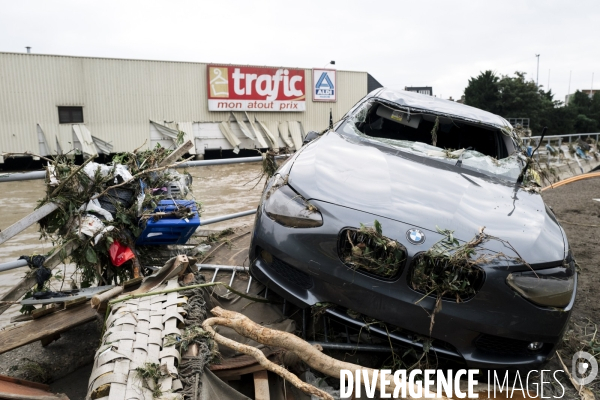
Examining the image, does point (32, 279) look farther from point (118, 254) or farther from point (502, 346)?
point (502, 346)

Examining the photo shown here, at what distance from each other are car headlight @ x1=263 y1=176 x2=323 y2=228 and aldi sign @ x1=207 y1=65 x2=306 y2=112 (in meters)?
24.1

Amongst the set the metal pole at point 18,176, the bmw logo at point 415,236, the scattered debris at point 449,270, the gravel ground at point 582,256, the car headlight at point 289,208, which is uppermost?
the metal pole at point 18,176

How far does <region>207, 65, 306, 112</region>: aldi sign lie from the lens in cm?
2597

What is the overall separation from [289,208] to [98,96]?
2312cm

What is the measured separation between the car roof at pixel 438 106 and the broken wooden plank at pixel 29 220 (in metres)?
2.94

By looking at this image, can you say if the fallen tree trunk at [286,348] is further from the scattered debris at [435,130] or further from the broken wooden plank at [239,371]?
the scattered debris at [435,130]

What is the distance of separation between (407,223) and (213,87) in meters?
24.7

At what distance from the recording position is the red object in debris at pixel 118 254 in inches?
122

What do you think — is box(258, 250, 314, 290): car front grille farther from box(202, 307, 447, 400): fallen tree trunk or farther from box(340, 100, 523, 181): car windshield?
box(340, 100, 523, 181): car windshield

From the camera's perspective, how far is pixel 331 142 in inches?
143

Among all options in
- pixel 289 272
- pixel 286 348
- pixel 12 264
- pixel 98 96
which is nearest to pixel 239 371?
pixel 286 348

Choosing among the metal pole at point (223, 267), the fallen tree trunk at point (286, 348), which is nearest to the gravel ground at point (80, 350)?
the metal pole at point (223, 267)

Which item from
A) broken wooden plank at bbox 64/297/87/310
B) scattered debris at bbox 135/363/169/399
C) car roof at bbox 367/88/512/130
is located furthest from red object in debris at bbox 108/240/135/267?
car roof at bbox 367/88/512/130

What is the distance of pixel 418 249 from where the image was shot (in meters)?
2.37
